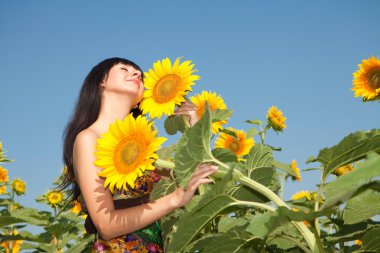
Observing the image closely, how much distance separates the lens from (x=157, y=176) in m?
2.37

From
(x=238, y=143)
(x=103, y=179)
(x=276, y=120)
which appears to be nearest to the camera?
(x=103, y=179)

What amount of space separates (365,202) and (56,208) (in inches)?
141

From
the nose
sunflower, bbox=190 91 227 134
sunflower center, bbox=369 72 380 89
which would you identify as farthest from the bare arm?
sunflower center, bbox=369 72 380 89

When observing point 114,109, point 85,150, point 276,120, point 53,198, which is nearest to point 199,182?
point 85,150

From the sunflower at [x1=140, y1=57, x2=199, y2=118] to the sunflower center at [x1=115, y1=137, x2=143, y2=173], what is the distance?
30cm

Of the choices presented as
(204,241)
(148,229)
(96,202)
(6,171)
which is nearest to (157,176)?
(148,229)

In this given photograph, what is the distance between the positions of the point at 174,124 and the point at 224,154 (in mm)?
452

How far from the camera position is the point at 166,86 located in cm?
198

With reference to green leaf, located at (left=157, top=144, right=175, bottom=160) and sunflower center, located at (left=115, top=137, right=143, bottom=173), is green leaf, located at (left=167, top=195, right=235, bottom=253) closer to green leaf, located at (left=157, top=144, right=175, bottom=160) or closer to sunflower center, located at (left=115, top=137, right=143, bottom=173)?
sunflower center, located at (left=115, top=137, right=143, bottom=173)

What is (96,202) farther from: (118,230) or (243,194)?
(243,194)

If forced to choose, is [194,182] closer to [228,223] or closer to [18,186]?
[228,223]

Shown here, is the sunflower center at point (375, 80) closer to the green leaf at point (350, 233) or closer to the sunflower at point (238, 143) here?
the sunflower at point (238, 143)

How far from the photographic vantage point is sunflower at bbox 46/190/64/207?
4.54 meters

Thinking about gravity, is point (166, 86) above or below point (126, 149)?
above
